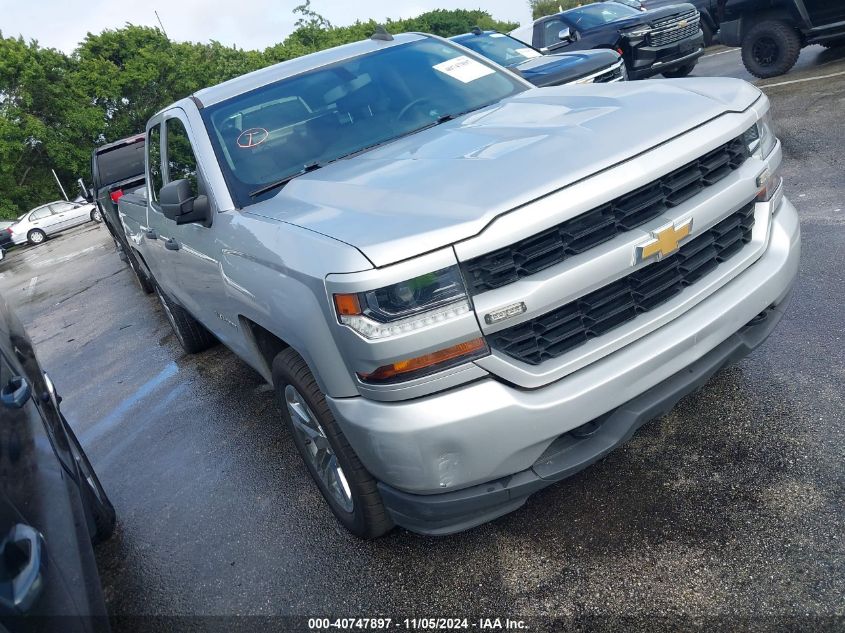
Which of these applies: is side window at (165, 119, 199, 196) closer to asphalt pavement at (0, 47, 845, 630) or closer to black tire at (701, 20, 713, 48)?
asphalt pavement at (0, 47, 845, 630)

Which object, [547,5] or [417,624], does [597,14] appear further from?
[547,5]

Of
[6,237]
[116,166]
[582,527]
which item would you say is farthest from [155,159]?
[6,237]

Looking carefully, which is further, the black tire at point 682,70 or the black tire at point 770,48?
the black tire at point 682,70

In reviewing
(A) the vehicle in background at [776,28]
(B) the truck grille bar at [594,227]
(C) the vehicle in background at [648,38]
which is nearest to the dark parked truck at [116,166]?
(C) the vehicle in background at [648,38]

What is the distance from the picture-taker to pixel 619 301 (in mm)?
2369

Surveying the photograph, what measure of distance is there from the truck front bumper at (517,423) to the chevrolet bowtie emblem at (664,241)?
0.25 metres

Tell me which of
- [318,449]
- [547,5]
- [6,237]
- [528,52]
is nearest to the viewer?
[318,449]

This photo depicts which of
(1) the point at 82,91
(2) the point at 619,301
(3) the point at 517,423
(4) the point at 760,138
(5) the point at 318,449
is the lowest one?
(5) the point at 318,449

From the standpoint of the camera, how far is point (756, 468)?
2.79m

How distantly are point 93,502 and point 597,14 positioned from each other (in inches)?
474

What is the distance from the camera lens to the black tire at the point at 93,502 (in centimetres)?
285

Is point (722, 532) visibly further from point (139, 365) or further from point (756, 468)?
point (139, 365)

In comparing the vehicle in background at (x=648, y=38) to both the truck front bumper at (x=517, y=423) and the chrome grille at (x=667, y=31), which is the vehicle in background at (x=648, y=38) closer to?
the chrome grille at (x=667, y=31)

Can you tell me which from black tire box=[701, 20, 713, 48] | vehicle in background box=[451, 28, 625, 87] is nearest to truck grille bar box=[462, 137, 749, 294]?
vehicle in background box=[451, 28, 625, 87]
